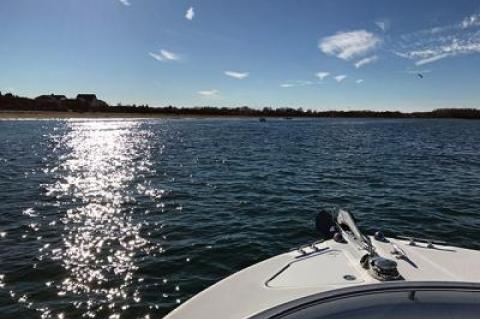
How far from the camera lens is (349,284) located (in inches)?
220

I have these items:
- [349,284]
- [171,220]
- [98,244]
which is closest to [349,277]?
[349,284]

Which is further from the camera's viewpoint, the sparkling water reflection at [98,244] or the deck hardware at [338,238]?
the sparkling water reflection at [98,244]

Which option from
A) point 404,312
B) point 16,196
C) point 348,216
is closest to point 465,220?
point 348,216

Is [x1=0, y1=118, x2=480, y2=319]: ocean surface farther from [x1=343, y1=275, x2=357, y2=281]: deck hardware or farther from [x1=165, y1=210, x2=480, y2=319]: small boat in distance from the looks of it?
[x1=343, y1=275, x2=357, y2=281]: deck hardware

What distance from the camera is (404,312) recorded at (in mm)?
4234

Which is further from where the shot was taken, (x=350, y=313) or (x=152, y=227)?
(x=152, y=227)

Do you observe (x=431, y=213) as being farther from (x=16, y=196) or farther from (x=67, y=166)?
(x=67, y=166)

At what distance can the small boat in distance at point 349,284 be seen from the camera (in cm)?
411

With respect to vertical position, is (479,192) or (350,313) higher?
(350,313)

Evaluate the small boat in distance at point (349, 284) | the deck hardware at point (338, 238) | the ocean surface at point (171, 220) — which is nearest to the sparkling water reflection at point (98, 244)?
the ocean surface at point (171, 220)

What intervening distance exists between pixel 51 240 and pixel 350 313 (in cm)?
1183

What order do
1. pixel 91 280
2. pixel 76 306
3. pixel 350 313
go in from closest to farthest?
pixel 350 313
pixel 76 306
pixel 91 280

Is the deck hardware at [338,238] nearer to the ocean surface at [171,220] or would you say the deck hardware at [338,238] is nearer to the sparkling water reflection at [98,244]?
the ocean surface at [171,220]

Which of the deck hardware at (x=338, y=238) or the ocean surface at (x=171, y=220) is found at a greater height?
the deck hardware at (x=338, y=238)
